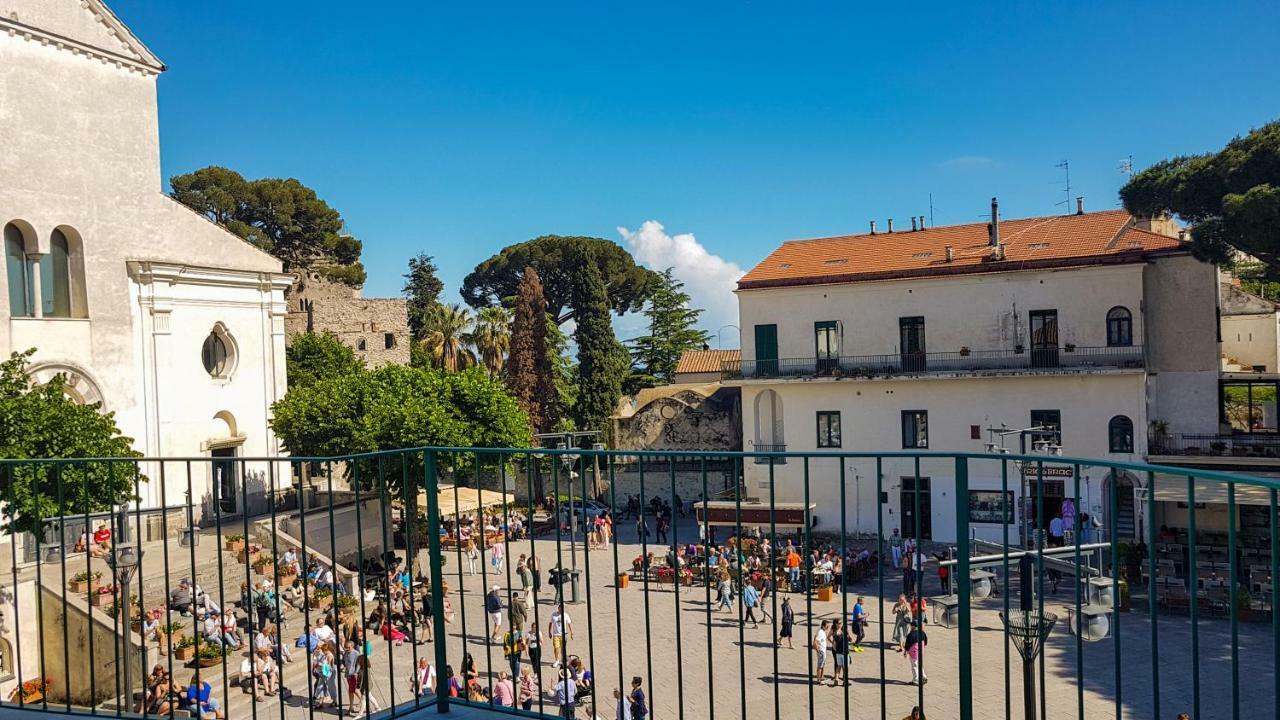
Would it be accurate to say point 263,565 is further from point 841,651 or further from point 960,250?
point 960,250

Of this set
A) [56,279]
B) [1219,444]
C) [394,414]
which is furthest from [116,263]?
[1219,444]

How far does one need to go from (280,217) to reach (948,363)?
125 feet

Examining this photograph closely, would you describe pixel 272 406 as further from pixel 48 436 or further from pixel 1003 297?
pixel 1003 297

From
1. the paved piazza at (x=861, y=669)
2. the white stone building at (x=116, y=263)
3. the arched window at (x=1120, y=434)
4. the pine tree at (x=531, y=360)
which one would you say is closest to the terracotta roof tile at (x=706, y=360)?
the pine tree at (x=531, y=360)

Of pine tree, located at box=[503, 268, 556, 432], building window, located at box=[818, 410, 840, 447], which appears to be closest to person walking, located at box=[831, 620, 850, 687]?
building window, located at box=[818, 410, 840, 447]

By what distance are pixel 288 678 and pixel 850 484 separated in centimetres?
1732

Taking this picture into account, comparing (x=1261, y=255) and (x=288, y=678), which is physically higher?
(x=1261, y=255)

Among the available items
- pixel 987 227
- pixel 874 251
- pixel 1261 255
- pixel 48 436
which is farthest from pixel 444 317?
pixel 1261 255

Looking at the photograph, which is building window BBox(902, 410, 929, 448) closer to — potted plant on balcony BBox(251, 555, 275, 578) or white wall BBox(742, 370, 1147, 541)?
white wall BBox(742, 370, 1147, 541)

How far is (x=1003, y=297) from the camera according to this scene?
29172mm

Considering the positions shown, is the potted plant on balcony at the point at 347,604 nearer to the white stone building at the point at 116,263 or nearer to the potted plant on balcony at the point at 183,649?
the potted plant on balcony at the point at 183,649

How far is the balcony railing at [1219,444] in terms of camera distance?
26.1 m

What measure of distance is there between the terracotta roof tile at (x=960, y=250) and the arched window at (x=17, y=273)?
2136 cm

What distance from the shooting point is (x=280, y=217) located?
51.6 metres
